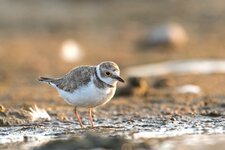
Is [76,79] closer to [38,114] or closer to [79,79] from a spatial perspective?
[79,79]

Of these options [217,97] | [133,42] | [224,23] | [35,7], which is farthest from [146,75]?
[35,7]

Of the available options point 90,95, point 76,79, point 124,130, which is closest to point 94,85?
point 90,95

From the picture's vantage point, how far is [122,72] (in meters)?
14.9

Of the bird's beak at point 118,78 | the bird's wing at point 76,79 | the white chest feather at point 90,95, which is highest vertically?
the bird's wing at point 76,79

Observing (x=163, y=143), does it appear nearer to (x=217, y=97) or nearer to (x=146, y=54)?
(x=217, y=97)

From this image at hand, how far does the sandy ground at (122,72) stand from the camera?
329 inches

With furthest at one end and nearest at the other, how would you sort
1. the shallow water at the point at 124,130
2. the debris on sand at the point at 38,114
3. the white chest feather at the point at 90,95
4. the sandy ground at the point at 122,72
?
1. the debris on sand at the point at 38,114
2. the sandy ground at the point at 122,72
3. the white chest feather at the point at 90,95
4. the shallow water at the point at 124,130

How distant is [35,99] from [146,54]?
5845mm

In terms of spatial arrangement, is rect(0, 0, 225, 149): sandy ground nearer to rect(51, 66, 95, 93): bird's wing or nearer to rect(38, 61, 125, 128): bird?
rect(38, 61, 125, 128): bird

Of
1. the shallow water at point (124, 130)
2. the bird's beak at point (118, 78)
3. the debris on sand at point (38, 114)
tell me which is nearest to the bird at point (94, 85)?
the bird's beak at point (118, 78)

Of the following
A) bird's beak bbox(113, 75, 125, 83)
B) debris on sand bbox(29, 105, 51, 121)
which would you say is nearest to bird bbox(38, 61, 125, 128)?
bird's beak bbox(113, 75, 125, 83)

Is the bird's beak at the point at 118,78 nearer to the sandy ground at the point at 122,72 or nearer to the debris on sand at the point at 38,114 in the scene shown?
the sandy ground at the point at 122,72

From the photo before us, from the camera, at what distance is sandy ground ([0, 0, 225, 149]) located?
27.4 ft

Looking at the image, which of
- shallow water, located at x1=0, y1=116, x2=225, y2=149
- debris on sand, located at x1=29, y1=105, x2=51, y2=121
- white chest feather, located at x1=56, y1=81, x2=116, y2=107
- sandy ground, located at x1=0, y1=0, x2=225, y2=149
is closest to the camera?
shallow water, located at x1=0, y1=116, x2=225, y2=149
